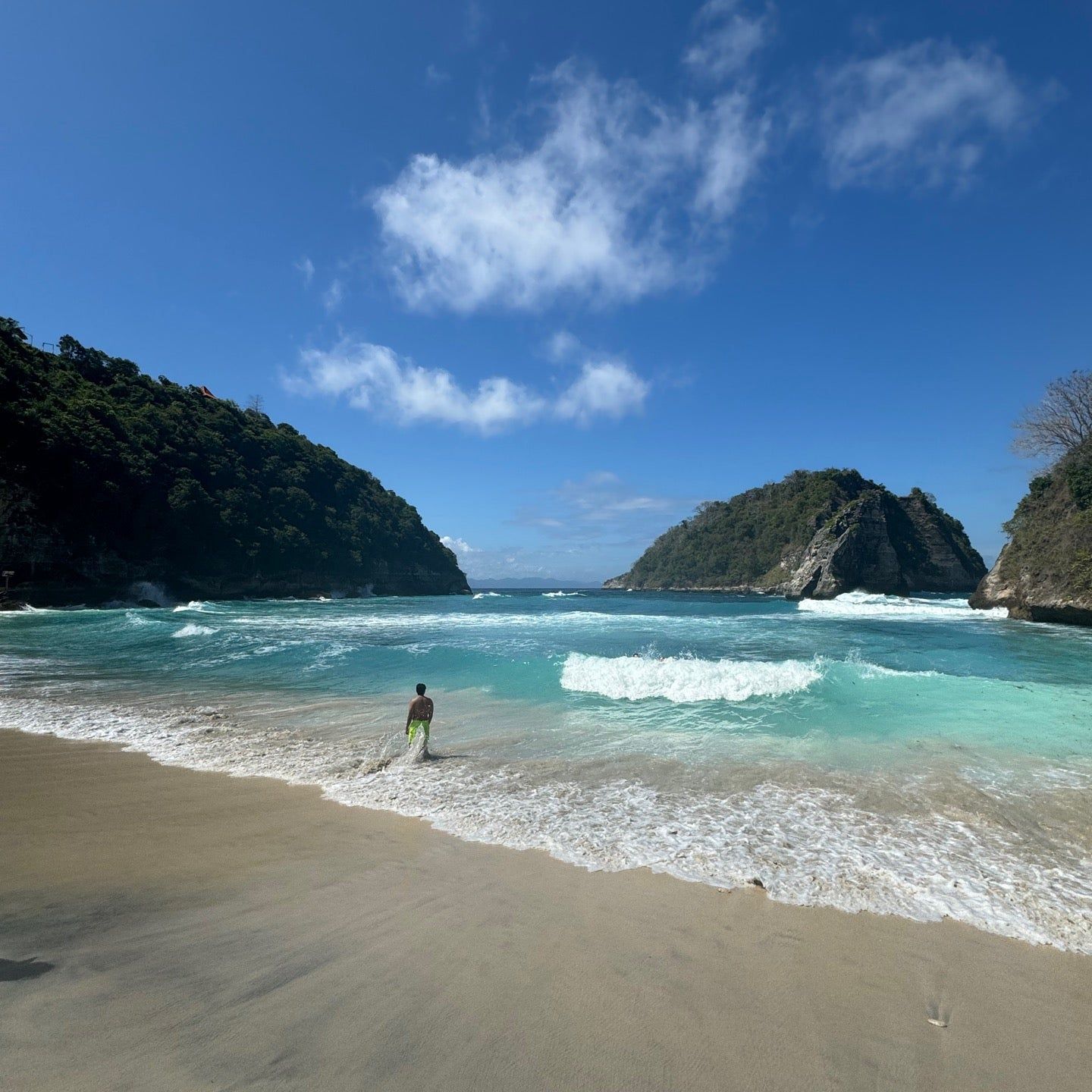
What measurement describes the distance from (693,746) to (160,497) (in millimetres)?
58049

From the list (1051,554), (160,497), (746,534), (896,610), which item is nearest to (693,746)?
(1051,554)

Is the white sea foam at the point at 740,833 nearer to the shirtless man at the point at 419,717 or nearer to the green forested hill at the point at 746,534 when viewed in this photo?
the shirtless man at the point at 419,717

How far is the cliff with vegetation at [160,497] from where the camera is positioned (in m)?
40.5

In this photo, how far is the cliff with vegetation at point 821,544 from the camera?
A: 76.2 m

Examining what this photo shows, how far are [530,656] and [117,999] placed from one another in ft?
50.4

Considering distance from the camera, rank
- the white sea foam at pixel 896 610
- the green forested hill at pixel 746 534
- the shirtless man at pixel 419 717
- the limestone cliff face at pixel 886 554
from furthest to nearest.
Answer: the green forested hill at pixel 746 534 → the limestone cliff face at pixel 886 554 → the white sea foam at pixel 896 610 → the shirtless man at pixel 419 717

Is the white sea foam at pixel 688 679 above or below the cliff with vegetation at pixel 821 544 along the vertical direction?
below

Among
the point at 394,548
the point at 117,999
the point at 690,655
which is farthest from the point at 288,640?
the point at 394,548

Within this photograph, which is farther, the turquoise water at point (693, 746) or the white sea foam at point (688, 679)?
the white sea foam at point (688, 679)

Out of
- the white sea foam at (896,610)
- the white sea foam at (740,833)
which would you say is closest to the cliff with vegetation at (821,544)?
the white sea foam at (896,610)

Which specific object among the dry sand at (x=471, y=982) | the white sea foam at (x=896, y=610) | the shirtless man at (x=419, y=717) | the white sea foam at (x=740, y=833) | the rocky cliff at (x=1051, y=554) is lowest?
the white sea foam at (x=740, y=833)

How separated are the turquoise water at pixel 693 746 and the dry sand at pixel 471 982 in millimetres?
711

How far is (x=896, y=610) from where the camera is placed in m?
42.5

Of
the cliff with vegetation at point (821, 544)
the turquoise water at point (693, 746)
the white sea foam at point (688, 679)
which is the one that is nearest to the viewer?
the turquoise water at point (693, 746)
